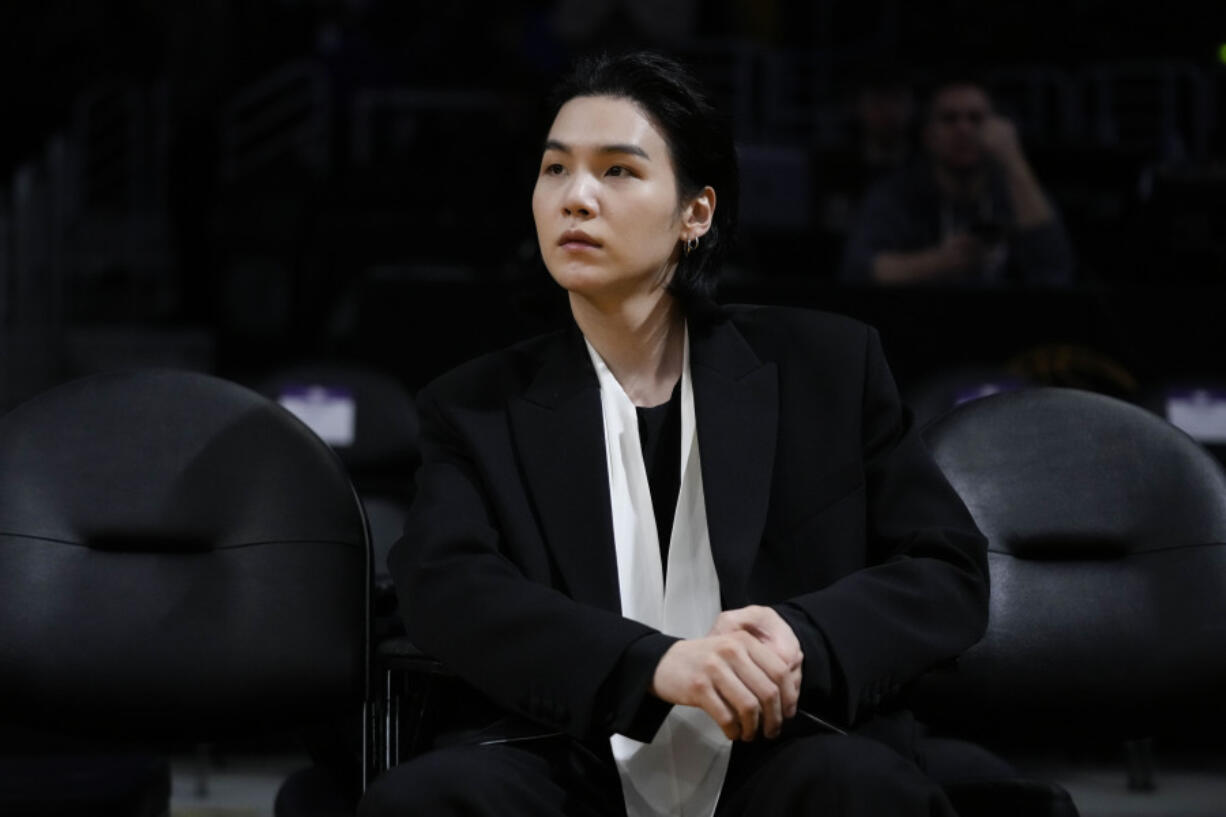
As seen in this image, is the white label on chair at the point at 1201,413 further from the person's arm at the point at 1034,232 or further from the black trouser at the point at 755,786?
the black trouser at the point at 755,786

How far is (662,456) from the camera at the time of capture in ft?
7.86

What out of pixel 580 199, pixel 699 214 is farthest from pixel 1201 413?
pixel 580 199

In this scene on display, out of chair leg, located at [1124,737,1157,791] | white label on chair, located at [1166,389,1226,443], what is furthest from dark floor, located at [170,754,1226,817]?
white label on chair, located at [1166,389,1226,443]

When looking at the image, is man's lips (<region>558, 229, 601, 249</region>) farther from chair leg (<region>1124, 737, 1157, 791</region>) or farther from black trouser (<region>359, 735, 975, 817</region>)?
chair leg (<region>1124, 737, 1157, 791</region>)

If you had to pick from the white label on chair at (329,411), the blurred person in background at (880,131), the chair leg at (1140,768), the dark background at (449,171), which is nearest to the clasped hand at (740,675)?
the white label on chair at (329,411)

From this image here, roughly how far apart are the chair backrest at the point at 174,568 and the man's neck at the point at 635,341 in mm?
420

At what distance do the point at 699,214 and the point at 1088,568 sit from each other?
72cm

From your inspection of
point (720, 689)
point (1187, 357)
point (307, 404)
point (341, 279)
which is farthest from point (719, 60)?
point (720, 689)

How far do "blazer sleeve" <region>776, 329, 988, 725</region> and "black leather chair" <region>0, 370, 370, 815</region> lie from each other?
70 cm

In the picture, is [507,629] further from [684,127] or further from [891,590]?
[684,127]

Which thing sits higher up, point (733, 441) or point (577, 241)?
point (577, 241)

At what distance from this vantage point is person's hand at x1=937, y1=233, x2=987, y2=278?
4.85 metres

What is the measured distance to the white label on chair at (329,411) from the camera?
3.66 m

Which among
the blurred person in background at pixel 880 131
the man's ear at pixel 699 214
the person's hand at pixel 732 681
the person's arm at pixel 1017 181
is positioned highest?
the blurred person in background at pixel 880 131
